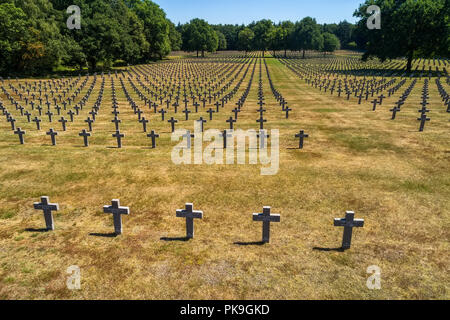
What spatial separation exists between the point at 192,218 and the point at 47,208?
141 inches

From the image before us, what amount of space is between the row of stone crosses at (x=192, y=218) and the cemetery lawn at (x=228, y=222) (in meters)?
0.25

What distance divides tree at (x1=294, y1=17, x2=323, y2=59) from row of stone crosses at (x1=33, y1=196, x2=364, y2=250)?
120 metres

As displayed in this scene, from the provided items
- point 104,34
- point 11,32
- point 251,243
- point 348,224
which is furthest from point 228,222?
point 104,34

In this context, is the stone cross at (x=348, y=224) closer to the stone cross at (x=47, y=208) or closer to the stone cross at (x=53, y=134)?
the stone cross at (x=47, y=208)

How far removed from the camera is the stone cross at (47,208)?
7.33 m

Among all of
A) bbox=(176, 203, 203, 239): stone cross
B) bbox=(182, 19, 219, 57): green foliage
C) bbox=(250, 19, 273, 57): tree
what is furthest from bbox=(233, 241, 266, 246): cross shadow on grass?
bbox=(250, 19, 273, 57): tree

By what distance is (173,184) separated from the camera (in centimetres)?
1066

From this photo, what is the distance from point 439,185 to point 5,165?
16.3m

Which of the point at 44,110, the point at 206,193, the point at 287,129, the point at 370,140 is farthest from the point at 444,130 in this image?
the point at 44,110

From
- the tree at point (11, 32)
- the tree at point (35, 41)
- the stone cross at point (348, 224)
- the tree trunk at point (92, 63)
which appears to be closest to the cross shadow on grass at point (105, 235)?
the stone cross at point (348, 224)

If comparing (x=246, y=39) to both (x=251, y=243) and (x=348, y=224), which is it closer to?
(x=251, y=243)

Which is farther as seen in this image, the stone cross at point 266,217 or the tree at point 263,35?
the tree at point 263,35
